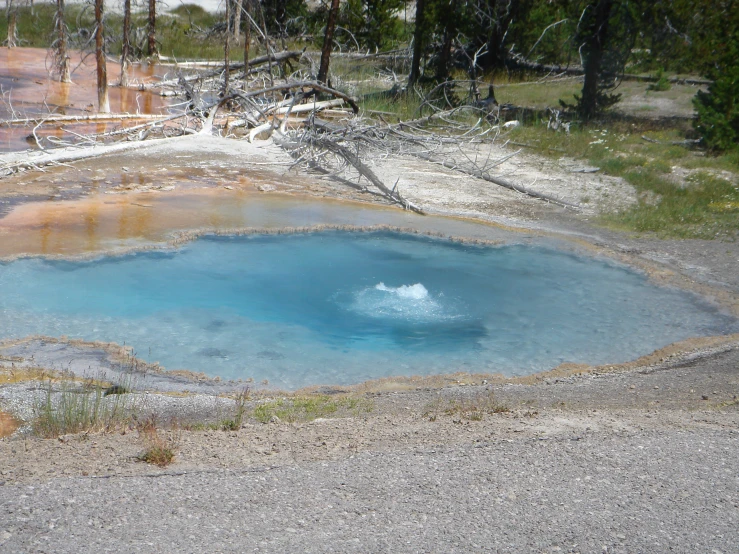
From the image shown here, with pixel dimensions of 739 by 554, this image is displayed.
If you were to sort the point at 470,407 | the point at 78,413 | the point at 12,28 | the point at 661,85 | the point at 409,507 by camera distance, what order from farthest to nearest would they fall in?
1. the point at 12,28
2. the point at 661,85
3. the point at 470,407
4. the point at 78,413
5. the point at 409,507

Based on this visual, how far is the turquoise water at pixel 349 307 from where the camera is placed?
690 cm

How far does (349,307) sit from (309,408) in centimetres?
300

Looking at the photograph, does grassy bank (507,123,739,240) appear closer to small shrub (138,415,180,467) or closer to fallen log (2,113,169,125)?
fallen log (2,113,169,125)

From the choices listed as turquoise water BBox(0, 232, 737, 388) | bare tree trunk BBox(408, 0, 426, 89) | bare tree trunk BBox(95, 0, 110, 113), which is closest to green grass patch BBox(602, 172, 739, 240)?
turquoise water BBox(0, 232, 737, 388)

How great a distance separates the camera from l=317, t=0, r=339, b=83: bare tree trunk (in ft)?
57.5

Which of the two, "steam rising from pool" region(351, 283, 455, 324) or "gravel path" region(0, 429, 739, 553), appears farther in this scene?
"steam rising from pool" region(351, 283, 455, 324)

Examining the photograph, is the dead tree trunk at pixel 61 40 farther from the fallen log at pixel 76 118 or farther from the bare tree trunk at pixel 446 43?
the bare tree trunk at pixel 446 43

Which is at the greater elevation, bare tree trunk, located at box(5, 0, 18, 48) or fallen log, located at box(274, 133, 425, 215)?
bare tree trunk, located at box(5, 0, 18, 48)

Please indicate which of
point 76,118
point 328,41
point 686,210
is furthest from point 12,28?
point 686,210

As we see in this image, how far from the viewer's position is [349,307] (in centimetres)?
823

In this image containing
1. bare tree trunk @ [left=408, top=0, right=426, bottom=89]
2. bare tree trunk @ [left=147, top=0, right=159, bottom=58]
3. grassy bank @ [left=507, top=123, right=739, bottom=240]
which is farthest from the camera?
bare tree trunk @ [left=147, top=0, right=159, bottom=58]

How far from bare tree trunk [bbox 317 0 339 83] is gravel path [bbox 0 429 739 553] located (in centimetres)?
1496

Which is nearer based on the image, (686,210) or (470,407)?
(470,407)

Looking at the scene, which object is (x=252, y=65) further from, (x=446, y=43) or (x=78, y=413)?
(x=78, y=413)
